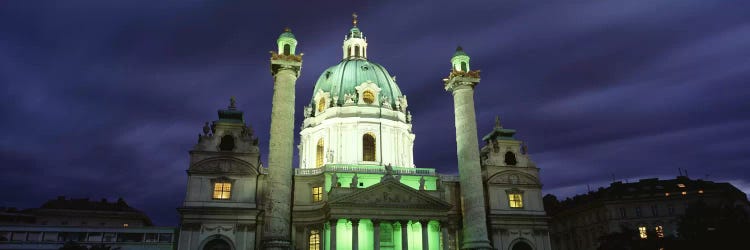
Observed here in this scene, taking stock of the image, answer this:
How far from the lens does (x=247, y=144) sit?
1815 inches

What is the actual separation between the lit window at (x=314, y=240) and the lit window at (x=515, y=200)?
62.7 feet

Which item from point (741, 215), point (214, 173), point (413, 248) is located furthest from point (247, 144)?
point (741, 215)

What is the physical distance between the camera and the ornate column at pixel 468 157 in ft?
137

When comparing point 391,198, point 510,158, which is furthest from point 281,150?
point 510,158

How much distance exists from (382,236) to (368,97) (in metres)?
18.1

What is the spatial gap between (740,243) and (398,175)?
85.8 feet

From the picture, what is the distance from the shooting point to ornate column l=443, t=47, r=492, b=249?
1647 inches

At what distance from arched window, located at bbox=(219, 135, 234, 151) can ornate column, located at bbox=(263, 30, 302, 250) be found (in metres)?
8.78

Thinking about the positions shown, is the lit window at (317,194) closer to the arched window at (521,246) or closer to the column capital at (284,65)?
the column capital at (284,65)

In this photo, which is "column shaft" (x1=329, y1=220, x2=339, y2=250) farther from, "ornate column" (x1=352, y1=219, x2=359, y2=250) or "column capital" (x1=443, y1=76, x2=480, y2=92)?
"column capital" (x1=443, y1=76, x2=480, y2=92)

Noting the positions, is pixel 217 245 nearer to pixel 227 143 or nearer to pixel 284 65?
pixel 227 143

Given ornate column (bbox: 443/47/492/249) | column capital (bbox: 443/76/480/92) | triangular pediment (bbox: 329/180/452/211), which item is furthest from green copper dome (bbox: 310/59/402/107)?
triangular pediment (bbox: 329/180/452/211)

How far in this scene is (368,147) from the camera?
185ft

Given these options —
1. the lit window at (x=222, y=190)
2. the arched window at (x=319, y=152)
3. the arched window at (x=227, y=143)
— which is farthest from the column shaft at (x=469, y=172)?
the arched window at (x=227, y=143)
